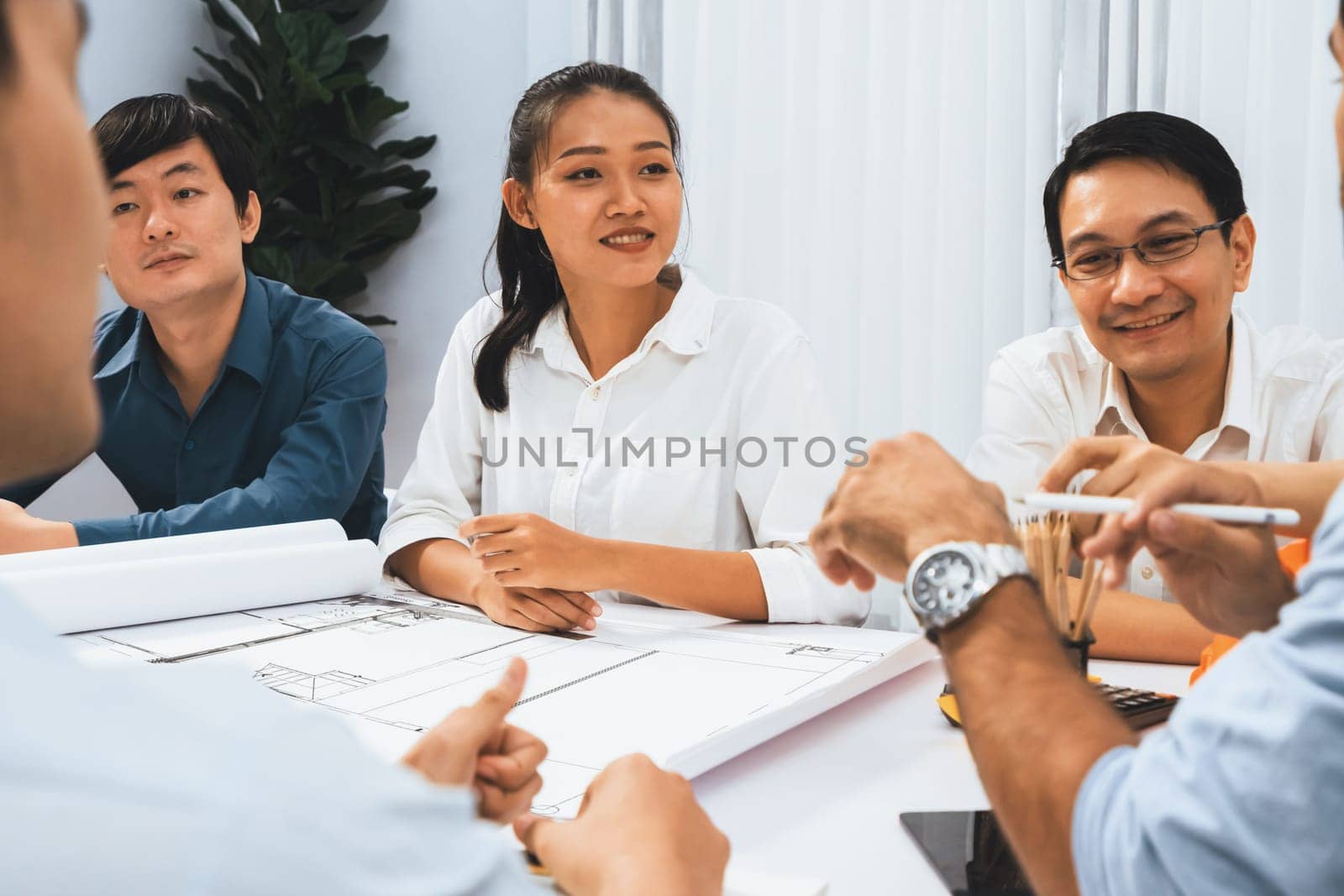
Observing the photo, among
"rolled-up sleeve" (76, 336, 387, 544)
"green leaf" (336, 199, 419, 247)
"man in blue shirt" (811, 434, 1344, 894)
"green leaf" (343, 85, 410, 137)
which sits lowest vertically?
"rolled-up sleeve" (76, 336, 387, 544)

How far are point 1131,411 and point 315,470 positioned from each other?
1.31 m

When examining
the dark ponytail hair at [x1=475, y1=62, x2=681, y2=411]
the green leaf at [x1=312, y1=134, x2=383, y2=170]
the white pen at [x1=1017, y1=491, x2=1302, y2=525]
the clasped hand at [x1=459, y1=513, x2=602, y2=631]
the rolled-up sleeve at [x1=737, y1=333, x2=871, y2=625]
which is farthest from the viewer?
the green leaf at [x1=312, y1=134, x2=383, y2=170]

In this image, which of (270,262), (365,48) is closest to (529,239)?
(270,262)

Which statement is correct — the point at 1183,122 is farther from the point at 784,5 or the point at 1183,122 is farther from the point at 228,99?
the point at 228,99

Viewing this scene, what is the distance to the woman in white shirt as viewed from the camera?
1583 millimetres

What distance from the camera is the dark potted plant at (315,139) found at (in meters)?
3.17

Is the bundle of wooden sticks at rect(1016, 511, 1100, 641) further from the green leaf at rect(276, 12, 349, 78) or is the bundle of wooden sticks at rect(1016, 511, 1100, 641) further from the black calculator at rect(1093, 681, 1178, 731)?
the green leaf at rect(276, 12, 349, 78)

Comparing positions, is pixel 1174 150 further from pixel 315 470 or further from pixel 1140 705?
pixel 315 470

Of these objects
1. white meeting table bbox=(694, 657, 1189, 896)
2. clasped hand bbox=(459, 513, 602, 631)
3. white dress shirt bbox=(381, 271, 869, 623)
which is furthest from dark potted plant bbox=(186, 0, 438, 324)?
white meeting table bbox=(694, 657, 1189, 896)

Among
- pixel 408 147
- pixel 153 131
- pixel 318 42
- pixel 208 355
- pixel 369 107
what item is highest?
pixel 318 42

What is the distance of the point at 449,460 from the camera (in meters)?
1.74

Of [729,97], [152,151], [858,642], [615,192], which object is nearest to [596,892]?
[858,642]

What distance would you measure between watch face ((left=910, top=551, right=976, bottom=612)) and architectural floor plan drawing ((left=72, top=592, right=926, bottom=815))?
0.25 meters

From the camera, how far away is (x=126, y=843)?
1.04 ft
